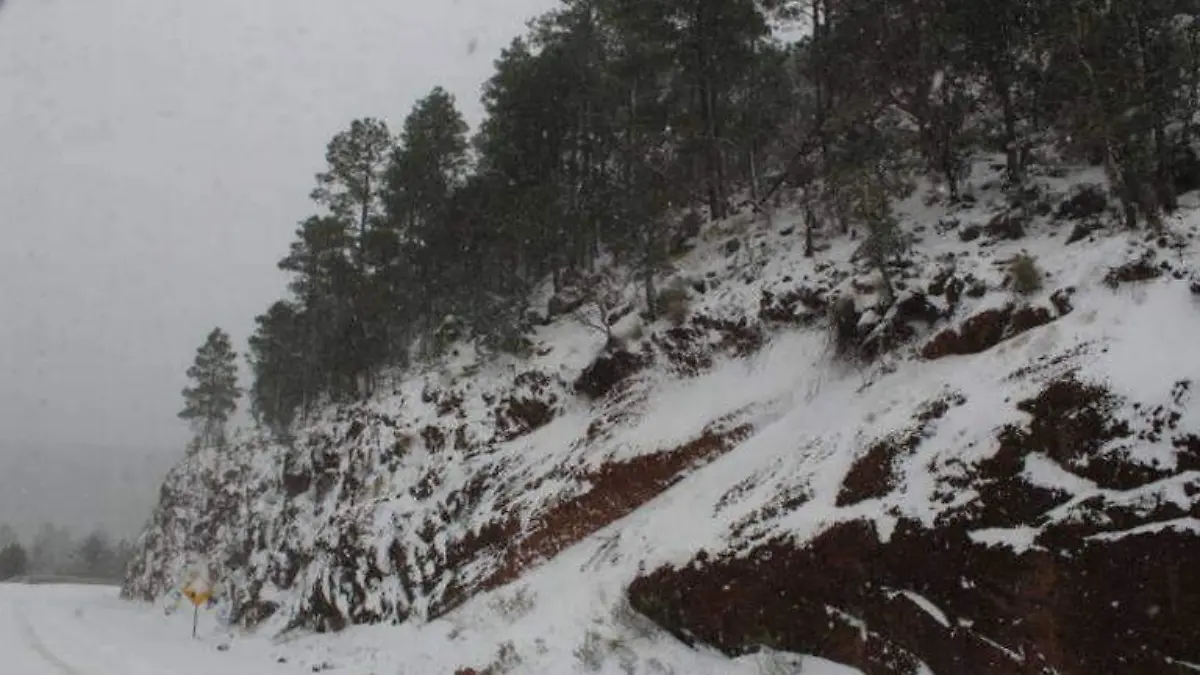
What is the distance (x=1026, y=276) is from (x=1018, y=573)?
5.30 meters

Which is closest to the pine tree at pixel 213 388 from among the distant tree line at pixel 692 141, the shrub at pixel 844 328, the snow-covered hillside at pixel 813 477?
the distant tree line at pixel 692 141

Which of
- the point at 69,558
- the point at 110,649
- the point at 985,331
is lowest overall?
the point at 69,558

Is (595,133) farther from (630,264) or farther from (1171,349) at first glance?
(1171,349)

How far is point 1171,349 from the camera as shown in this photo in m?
8.30

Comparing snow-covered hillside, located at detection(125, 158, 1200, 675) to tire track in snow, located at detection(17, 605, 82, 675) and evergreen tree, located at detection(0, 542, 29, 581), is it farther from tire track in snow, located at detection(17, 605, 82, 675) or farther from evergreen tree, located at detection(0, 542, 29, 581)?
evergreen tree, located at detection(0, 542, 29, 581)

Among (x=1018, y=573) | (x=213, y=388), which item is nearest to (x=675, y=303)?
(x=1018, y=573)

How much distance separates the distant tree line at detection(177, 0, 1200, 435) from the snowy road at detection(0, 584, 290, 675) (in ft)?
33.8

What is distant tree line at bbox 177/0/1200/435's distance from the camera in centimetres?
1334

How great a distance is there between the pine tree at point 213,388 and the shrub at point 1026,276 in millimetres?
52888

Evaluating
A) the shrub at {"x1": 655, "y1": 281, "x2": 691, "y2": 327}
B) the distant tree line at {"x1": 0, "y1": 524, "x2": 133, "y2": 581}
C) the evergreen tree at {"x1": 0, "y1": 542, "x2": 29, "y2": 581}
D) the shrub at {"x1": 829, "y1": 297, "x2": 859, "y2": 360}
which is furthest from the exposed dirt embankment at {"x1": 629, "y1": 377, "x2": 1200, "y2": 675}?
the evergreen tree at {"x1": 0, "y1": 542, "x2": 29, "y2": 581}

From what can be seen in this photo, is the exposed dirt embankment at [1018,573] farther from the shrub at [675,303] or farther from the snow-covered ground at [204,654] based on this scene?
the shrub at [675,303]

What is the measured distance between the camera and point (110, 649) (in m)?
19.1

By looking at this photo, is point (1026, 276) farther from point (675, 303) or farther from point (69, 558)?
point (69, 558)

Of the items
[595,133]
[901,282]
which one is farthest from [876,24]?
[595,133]
